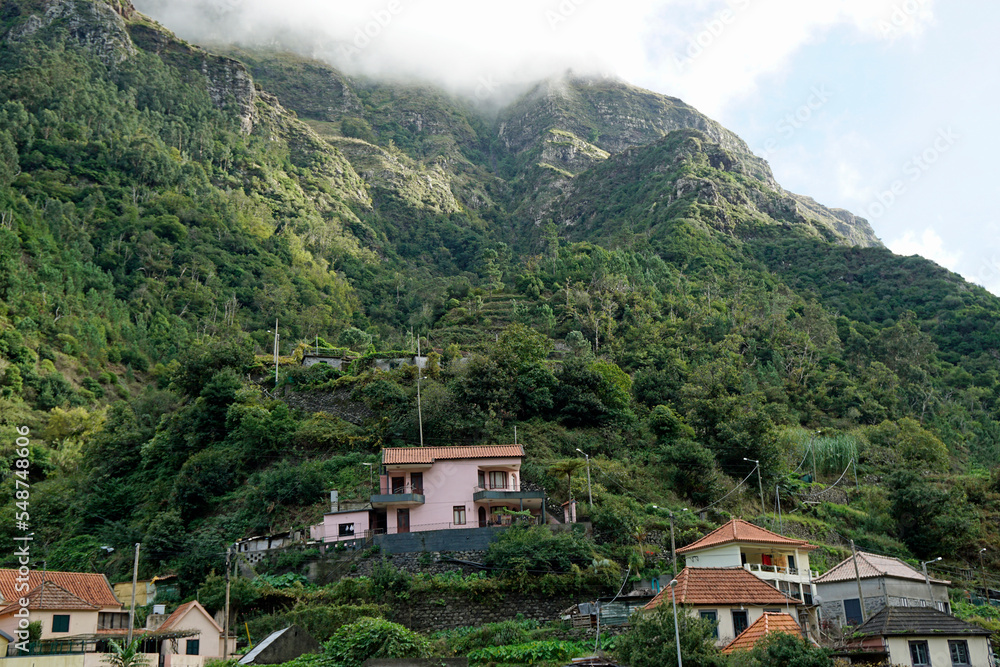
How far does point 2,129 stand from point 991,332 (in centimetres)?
10242

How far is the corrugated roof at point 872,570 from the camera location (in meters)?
35.6

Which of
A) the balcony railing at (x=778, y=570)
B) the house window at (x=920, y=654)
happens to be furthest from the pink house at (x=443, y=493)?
the house window at (x=920, y=654)

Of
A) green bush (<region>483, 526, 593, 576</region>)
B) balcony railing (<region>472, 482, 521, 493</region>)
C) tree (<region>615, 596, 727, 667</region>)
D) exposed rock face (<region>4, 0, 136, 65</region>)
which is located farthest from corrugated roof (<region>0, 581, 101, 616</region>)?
exposed rock face (<region>4, 0, 136, 65</region>)

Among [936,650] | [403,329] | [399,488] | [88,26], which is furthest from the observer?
[88,26]

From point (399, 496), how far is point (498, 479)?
5.39 m

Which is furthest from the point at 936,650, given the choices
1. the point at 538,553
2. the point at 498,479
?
the point at 498,479

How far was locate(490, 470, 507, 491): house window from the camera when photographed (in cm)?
4281

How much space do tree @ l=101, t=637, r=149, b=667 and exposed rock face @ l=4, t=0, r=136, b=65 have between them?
329ft

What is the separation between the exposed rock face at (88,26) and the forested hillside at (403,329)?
41 centimetres

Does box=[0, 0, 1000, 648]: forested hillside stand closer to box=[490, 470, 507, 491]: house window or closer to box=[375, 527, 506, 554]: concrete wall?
box=[490, 470, 507, 491]: house window

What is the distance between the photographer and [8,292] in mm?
68125

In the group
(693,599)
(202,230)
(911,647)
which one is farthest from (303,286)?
(911,647)

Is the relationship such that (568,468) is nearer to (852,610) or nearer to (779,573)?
(779,573)

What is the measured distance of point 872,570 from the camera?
117 feet
